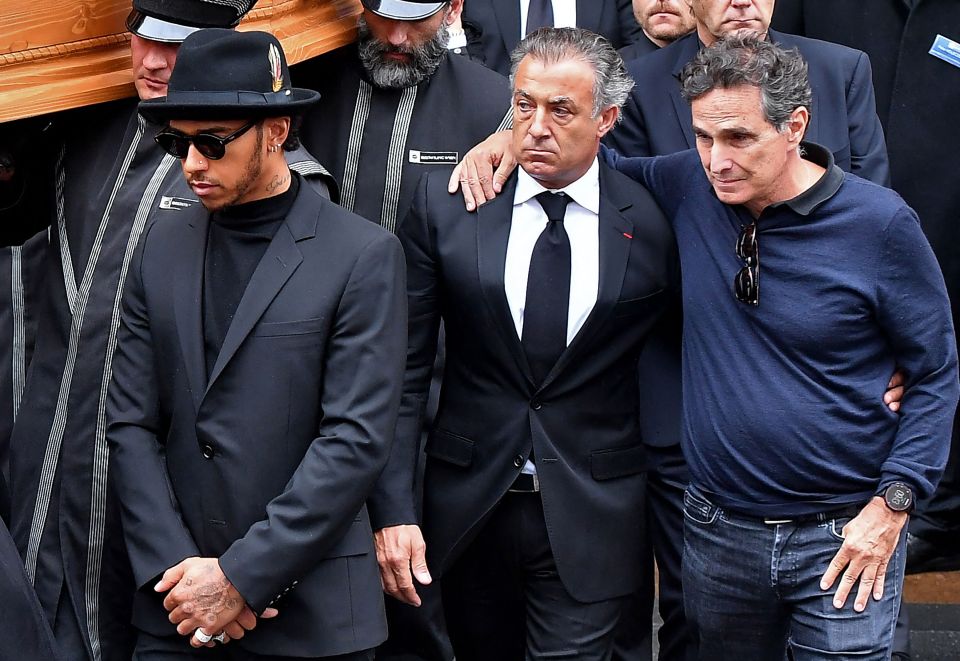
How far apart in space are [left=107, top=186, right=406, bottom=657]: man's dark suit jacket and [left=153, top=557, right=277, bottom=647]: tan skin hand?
1.5 inches

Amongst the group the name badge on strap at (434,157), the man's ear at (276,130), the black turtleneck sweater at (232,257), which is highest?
the man's ear at (276,130)

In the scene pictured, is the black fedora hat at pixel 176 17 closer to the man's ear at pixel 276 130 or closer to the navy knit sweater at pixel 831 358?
the man's ear at pixel 276 130

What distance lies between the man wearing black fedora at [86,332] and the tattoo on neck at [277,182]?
37 centimetres

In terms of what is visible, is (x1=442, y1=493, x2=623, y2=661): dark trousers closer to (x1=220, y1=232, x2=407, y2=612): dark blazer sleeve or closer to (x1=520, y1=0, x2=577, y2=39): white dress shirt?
(x1=220, y1=232, x2=407, y2=612): dark blazer sleeve

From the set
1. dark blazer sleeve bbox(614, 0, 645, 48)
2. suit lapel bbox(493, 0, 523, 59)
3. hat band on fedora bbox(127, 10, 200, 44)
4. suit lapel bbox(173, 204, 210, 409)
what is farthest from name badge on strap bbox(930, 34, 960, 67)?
suit lapel bbox(173, 204, 210, 409)

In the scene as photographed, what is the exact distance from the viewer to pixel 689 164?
420 cm

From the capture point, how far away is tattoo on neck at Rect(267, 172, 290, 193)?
3.73 meters

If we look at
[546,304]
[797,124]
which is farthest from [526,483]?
[797,124]

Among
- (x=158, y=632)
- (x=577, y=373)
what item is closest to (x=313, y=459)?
(x=158, y=632)

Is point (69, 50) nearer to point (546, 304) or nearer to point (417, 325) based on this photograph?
point (417, 325)

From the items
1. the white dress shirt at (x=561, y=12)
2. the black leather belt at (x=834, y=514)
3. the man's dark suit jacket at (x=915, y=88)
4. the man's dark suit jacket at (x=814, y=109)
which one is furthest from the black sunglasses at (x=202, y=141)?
the man's dark suit jacket at (x=915, y=88)

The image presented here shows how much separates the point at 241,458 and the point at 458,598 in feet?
3.10

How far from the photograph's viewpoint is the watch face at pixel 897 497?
12.4 feet

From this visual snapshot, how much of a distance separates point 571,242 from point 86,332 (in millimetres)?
1268
